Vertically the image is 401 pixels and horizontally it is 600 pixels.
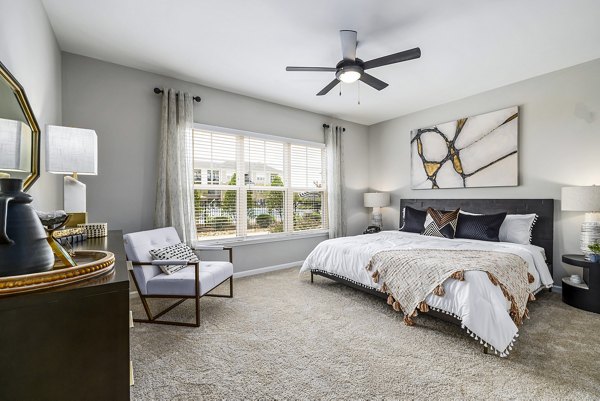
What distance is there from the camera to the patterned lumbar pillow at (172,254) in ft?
9.54

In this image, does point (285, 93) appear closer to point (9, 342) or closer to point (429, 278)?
point (429, 278)

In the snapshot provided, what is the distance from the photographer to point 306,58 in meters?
3.36

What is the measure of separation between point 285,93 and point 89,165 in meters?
2.96

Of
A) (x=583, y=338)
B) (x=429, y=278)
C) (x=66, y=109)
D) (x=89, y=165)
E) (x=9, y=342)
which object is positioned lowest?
(x=583, y=338)

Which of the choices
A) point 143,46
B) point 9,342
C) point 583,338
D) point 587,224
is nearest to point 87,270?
point 9,342

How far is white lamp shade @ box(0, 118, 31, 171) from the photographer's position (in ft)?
4.62

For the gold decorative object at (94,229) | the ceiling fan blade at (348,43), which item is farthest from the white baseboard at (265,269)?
the ceiling fan blade at (348,43)

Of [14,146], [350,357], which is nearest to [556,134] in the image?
[350,357]

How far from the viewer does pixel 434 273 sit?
257 centimetres

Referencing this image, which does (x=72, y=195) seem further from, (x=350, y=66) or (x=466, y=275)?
(x=466, y=275)

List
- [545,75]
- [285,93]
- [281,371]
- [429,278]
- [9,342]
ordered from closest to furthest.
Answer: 1. [9,342]
2. [281,371]
3. [429,278]
4. [545,75]
5. [285,93]

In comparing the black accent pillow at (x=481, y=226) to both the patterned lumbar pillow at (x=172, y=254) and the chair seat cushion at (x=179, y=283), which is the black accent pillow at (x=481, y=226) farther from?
the patterned lumbar pillow at (x=172, y=254)

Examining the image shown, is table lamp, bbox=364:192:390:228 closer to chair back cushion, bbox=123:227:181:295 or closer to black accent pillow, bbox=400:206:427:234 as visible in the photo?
black accent pillow, bbox=400:206:427:234

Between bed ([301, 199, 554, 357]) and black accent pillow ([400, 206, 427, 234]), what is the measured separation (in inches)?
7.6
